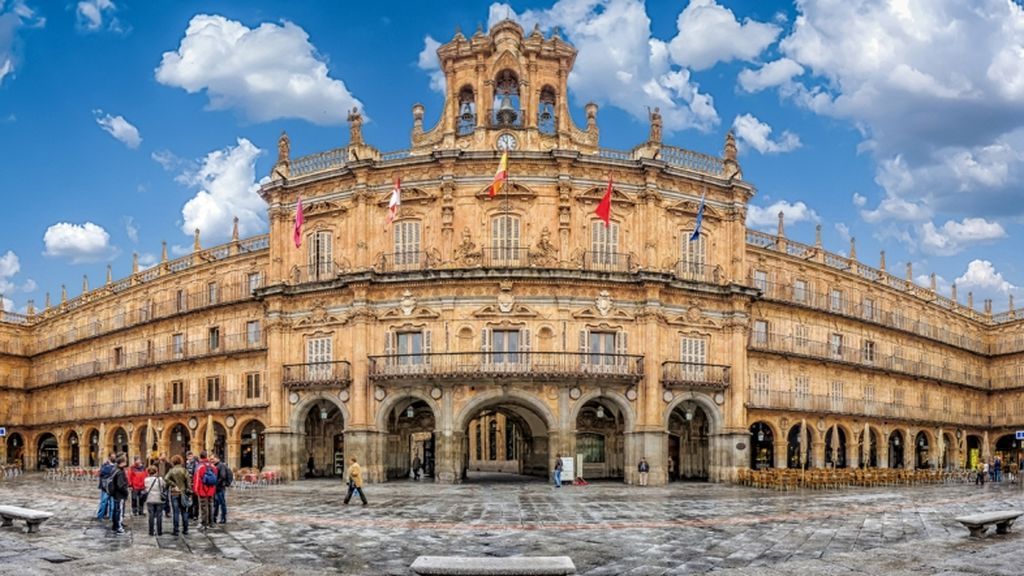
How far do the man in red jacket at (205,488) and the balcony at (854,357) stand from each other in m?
35.2

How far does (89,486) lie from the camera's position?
45188 mm

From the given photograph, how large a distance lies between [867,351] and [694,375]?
2110cm

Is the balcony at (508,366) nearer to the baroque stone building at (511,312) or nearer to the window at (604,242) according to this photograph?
the baroque stone building at (511,312)

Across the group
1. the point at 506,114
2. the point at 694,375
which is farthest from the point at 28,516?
the point at 506,114

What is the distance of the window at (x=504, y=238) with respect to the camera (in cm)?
4622

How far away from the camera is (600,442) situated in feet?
166

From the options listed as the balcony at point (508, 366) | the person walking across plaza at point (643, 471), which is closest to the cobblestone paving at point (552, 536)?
the person walking across plaza at point (643, 471)

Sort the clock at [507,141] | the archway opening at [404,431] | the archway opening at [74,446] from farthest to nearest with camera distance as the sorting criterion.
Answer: the archway opening at [74,446] → the clock at [507,141] → the archway opening at [404,431]

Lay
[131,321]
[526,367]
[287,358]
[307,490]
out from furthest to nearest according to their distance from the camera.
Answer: [131,321]
[287,358]
[526,367]
[307,490]

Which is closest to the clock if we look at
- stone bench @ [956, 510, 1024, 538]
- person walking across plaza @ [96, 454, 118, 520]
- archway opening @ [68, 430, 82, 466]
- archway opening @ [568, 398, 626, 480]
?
archway opening @ [568, 398, 626, 480]

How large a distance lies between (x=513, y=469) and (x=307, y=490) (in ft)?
99.9

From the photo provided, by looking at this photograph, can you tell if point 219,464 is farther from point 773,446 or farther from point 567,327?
point 773,446

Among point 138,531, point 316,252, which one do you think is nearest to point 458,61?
point 316,252

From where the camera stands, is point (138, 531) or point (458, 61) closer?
point (138, 531)
